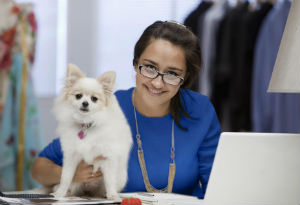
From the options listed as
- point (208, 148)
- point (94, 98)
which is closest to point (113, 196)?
point (94, 98)

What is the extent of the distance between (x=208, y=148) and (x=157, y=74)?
458 mm

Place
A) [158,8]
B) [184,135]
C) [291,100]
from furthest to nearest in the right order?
[158,8]
[291,100]
[184,135]

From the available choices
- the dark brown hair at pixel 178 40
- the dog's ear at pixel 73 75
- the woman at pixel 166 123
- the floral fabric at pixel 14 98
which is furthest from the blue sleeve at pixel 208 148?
the floral fabric at pixel 14 98

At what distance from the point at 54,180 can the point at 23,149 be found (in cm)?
143

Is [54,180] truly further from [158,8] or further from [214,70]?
[158,8]

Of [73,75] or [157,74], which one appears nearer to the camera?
[73,75]

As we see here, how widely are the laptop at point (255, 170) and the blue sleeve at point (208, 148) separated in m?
0.64

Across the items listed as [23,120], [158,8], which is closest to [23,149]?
[23,120]

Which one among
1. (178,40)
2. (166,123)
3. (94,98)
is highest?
(178,40)

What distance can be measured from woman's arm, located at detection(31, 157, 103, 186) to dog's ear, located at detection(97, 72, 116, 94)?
241 millimetres

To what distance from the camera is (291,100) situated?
3.24 meters

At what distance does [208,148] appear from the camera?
5.86 ft

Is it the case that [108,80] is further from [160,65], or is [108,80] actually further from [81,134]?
[160,65]

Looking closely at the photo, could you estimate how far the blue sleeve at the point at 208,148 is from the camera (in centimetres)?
173
